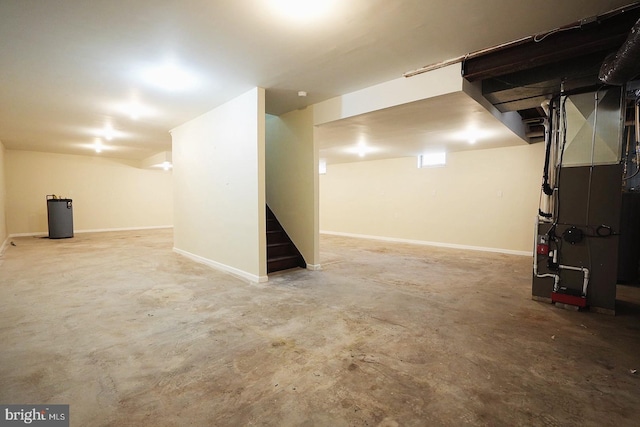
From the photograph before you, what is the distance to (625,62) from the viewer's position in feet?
6.78

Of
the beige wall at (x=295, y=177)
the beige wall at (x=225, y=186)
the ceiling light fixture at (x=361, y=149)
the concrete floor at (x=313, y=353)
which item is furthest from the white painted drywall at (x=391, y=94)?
the concrete floor at (x=313, y=353)

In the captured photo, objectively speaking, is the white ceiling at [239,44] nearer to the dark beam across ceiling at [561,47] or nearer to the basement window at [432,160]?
the dark beam across ceiling at [561,47]

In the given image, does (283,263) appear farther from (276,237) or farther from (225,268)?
(225,268)

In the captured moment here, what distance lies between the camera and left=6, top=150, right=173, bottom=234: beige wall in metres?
8.45

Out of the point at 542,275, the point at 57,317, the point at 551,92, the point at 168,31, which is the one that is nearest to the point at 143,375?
the point at 57,317

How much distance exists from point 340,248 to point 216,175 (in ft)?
11.1

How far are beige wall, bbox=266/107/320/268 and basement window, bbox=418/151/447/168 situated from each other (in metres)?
3.96

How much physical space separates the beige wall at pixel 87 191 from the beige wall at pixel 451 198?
6.90 m

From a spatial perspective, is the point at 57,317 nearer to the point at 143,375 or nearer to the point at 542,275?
the point at 143,375

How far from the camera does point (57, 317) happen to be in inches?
112

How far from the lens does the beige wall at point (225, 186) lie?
3986 millimetres

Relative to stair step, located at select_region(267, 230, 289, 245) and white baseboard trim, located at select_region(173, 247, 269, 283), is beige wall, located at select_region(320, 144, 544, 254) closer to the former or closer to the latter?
stair step, located at select_region(267, 230, 289, 245)

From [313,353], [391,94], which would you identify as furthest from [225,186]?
[313,353]

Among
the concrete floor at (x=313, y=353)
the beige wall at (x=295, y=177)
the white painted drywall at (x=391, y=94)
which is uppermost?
the white painted drywall at (x=391, y=94)
